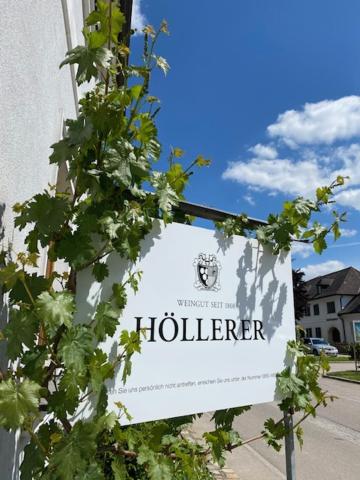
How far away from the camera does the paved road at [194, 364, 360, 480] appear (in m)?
5.14

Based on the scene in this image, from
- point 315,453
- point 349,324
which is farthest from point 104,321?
point 349,324

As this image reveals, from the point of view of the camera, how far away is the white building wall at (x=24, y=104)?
172cm

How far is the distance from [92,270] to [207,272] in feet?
2.43

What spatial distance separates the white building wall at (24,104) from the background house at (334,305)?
44251 mm

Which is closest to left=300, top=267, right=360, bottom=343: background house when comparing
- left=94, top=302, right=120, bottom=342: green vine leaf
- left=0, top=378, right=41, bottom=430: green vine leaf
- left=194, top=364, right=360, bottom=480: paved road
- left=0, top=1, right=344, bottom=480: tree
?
left=194, top=364, right=360, bottom=480: paved road

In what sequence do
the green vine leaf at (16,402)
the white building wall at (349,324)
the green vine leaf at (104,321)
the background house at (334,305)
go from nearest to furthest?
the green vine leaf at (16,402) < the green vine leaf at (104,321) < the white building wall at (349,324) < the background house at (334,305)

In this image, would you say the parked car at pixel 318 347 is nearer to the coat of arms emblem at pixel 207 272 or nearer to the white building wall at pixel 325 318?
the white building wall at pixel 325 318

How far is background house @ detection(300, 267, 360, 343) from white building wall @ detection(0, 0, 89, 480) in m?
44.3

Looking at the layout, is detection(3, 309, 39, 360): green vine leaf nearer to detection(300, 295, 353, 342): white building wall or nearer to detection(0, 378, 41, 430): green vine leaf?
detection(0, 378, 41, 430): green vine leaf

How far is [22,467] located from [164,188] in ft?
4.12

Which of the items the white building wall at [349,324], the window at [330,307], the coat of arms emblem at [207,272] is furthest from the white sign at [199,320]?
the window at [330,307]

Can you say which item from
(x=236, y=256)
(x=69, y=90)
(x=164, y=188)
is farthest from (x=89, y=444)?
(x=69, y=90)

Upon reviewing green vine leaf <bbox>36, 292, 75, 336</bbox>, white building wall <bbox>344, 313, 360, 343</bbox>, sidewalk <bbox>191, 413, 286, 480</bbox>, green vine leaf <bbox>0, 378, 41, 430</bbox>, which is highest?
white building wall <bbox>344, 313, 360, 343</bbox>

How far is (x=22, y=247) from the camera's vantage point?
7.17 ft
